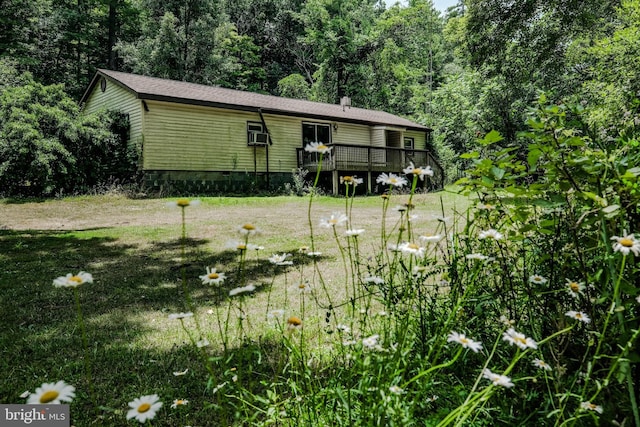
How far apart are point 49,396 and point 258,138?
15.8 m

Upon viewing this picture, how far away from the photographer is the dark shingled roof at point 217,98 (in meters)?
13.9

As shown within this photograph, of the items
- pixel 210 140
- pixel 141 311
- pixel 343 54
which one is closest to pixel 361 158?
pixel 210 140

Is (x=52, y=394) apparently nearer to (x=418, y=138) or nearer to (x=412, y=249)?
(x=412, y=249)

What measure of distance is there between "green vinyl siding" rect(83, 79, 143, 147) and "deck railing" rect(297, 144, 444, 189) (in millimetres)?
6532

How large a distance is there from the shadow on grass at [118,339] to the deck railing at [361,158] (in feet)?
36.5

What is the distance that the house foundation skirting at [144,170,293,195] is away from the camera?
44.8 ft

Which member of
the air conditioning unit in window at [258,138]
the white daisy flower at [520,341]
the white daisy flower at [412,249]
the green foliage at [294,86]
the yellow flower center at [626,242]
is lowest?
the white daisy flower at [520,341]

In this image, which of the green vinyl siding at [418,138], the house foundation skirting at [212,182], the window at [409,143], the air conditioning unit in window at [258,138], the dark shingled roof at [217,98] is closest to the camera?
the house foundation skirting at [212,182]

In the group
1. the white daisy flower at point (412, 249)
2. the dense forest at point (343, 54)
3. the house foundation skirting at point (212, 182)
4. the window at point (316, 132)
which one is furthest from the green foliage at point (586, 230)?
the window at point (316, 132)

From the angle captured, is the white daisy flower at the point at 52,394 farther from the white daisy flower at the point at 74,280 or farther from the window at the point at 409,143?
the window at the point at 409,143

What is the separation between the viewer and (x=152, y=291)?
3.79 m

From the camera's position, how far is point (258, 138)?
52.6ft

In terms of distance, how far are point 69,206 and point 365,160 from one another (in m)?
11.4

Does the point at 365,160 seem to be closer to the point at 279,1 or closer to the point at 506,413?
the point at 506,413
